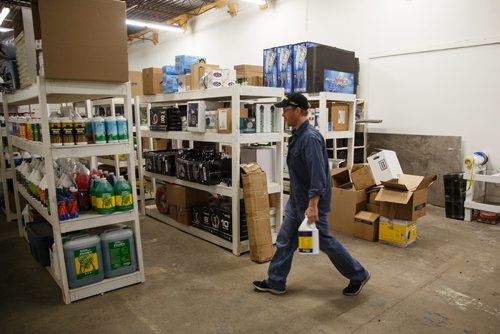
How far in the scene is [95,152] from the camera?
2783mm

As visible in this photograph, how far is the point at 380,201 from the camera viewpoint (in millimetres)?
3984

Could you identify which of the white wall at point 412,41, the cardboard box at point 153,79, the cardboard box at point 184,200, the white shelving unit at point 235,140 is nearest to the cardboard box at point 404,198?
the white shelving unit at point 235,140

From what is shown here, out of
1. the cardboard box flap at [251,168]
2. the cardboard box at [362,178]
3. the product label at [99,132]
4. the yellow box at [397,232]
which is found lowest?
the yellow box at [397,232]

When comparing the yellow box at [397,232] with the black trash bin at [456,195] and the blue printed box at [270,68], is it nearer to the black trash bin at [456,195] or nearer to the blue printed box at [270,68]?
the black trash bin at [456,195]

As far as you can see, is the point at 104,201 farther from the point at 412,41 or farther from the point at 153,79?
the point at 412,41

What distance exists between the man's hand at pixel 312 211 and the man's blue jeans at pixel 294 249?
0.13 metres

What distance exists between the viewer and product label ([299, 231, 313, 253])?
2592 millimetres

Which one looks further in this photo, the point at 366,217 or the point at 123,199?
the point at 366,217

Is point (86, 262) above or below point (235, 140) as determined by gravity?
below

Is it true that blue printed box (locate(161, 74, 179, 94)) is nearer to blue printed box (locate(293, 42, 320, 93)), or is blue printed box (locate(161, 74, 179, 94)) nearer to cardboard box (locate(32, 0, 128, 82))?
blue printed box (locate(293, 42, 320, 93))

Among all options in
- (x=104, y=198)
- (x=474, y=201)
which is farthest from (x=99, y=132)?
(x=474, y=201)

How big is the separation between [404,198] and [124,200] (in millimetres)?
2761

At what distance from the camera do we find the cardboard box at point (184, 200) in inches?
177

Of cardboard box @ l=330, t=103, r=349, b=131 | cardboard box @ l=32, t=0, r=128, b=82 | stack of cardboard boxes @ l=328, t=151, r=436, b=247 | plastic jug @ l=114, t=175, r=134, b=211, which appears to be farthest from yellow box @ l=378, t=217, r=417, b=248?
cardboard box @ l=32, t=0, r=128, b=82
